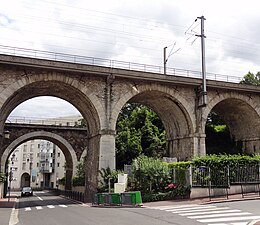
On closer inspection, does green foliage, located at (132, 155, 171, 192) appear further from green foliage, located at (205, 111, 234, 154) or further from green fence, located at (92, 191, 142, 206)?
green foliage, located at (205, 111, 234, 154)

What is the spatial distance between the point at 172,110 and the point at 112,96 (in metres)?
5.96

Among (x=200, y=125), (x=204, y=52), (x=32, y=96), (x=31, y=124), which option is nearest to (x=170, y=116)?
(x=200, y=125)

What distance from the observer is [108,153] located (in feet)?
76.5

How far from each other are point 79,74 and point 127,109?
86.6ft

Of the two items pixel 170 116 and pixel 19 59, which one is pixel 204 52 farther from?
pixel 19 59

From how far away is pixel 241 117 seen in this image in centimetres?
3047

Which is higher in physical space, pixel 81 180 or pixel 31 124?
pixel 31 124

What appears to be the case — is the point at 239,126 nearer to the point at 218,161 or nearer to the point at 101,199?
the point at 218,161

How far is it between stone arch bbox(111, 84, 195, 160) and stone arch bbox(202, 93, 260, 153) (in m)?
1.50

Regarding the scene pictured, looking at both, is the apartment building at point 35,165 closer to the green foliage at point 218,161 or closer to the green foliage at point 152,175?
the green foliage at point 152,175

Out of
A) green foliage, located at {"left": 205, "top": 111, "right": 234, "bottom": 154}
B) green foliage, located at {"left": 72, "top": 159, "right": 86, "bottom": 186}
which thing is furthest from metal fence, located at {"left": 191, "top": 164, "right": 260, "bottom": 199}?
green foliage, located at {"left": 72, "top": 159, "right": 86, "bottom": 186}

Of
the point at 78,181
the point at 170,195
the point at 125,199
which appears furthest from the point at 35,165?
the point at 125,199

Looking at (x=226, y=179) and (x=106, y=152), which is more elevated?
(x=106, y=152)

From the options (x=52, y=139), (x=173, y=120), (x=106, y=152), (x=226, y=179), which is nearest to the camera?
(x=226, y=179)
